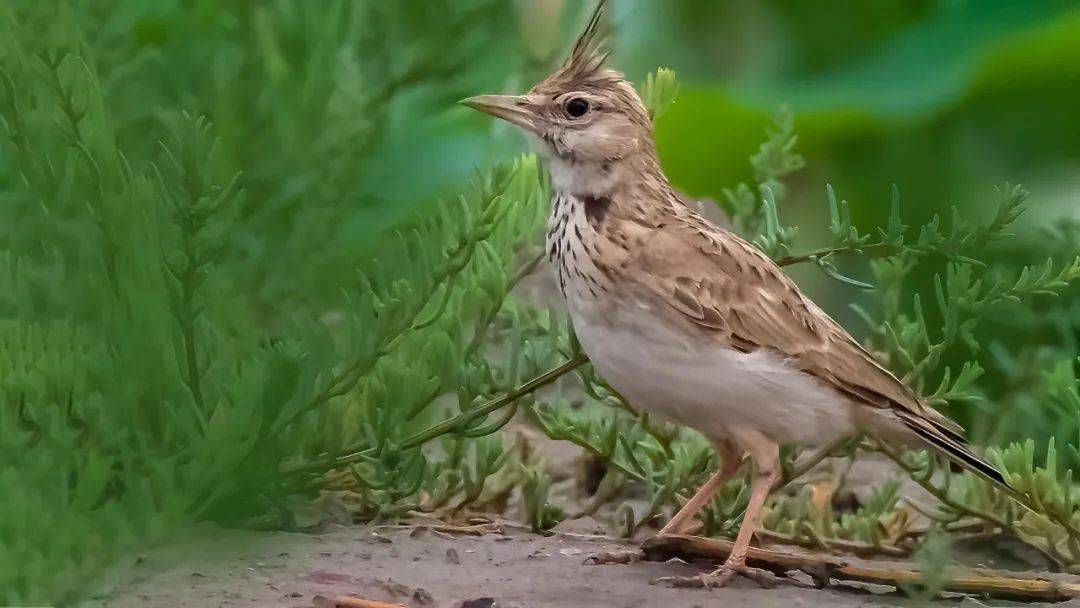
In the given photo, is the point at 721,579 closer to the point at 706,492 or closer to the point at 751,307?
the point at 706,492

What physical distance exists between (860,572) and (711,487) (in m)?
0.27

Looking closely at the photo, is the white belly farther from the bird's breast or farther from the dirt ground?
the dirt ground

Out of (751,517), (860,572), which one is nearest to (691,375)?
(751,517)

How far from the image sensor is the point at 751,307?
1584mm

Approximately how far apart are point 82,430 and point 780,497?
127 centimetres

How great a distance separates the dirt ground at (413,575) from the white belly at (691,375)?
206 millimetres

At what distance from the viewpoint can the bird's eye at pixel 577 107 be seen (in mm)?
1643

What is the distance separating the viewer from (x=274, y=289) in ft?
3.21

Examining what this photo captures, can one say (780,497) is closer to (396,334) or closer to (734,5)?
(396,334)

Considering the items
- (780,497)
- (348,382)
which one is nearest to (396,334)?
(348,382)

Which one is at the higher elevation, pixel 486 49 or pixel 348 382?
pixel 486 49

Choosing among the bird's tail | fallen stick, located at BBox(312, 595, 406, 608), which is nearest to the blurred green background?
fallen stick, located at BBox(312, 595, 406, 608)

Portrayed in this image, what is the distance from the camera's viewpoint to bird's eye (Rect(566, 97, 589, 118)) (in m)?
1.64

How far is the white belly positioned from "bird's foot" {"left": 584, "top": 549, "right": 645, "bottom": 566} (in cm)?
20
